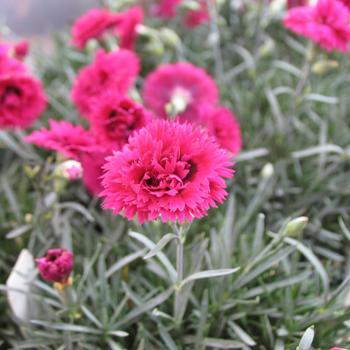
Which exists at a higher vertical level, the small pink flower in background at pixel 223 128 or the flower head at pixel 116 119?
the flower head at pixel 116 119

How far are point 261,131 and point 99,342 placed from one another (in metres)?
0.78

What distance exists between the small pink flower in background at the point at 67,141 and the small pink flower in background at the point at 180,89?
32 cm

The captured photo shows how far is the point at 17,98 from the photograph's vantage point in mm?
994

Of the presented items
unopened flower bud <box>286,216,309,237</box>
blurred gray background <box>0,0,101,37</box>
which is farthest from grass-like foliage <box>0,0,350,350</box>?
blurred gray background <box>0,0,101,37</box>

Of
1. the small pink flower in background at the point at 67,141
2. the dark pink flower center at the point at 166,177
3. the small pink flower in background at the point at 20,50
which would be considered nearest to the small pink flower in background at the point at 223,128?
the small pink flower in background at the point at 67,141

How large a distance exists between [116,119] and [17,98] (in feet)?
1.02

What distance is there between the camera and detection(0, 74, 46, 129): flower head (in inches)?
38.3

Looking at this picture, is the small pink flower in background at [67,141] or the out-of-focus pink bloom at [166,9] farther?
the out-of-focus pink bloom at [166,9]

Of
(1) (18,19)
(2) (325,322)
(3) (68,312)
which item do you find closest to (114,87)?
(3) (68,312)

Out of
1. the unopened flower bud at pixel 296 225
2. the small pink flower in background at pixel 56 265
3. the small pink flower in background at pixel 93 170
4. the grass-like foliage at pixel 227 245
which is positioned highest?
the small pink flower in background at pixel 93 170

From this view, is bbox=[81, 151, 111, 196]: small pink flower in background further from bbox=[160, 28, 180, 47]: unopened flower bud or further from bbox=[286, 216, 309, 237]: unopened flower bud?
bbox=[160, 28, 180, 47]: unopened flower bud

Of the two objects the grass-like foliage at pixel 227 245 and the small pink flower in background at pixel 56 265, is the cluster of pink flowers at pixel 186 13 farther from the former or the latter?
the small pink flower in background at pixel 56 265

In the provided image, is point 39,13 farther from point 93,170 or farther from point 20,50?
point 93,170

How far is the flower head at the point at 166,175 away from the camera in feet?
1.81
